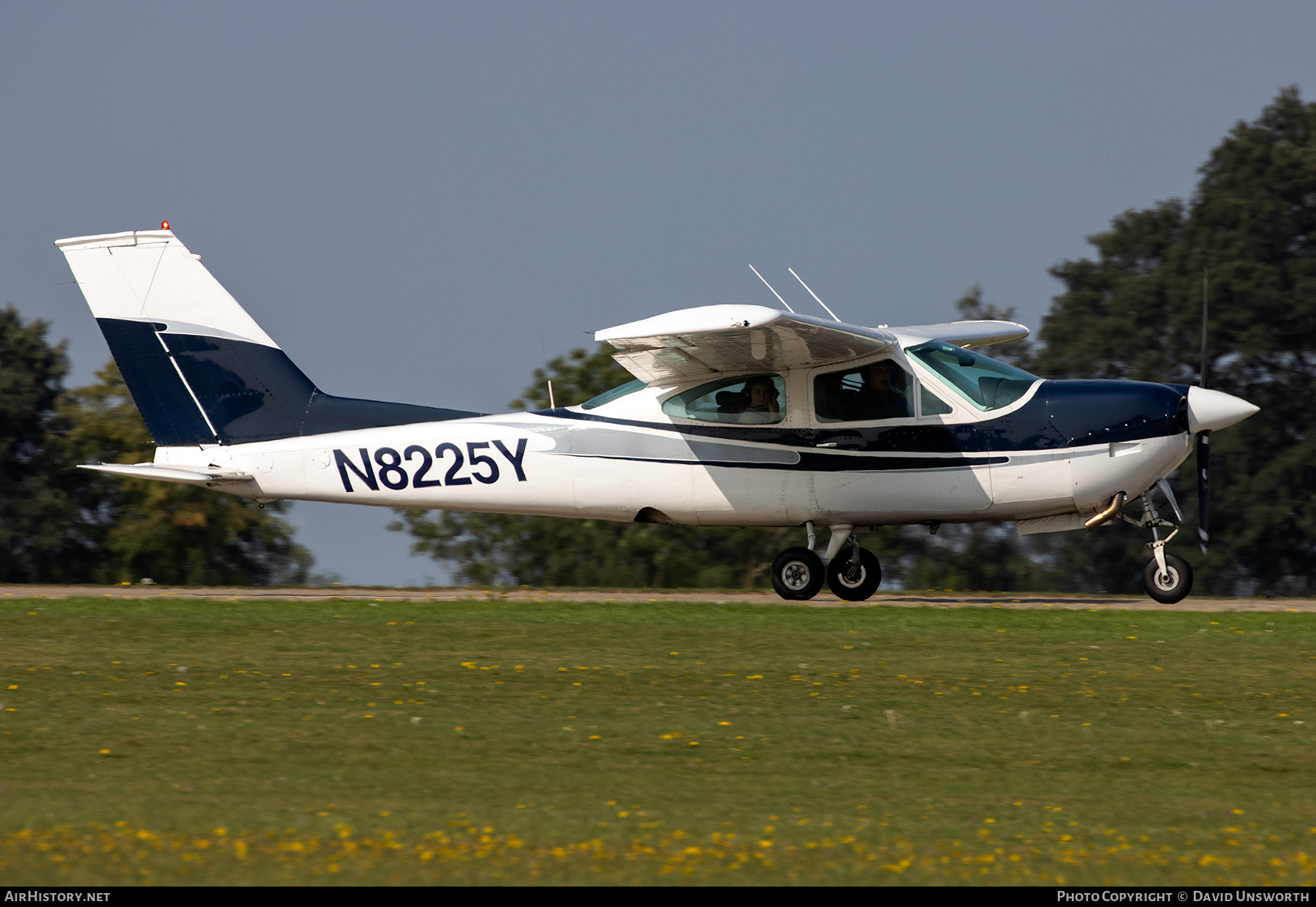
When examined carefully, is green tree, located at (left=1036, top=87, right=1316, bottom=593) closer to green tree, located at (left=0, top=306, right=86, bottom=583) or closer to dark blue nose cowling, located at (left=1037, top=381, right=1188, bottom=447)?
dark blue nose cowling, located at (left=1037, top=381, right=1188, bottom=447)

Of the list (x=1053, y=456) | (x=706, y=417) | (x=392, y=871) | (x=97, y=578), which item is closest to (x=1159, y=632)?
(x=1053, y=456)

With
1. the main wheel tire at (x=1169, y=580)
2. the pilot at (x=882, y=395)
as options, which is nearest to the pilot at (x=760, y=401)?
the pilot at (x=882, y=395)

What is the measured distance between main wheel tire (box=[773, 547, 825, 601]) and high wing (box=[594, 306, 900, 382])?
1928 mm

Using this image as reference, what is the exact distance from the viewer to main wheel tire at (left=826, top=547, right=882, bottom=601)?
1417cm

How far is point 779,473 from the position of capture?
44.3 feet

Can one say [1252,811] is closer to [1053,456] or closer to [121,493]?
[1053,456]

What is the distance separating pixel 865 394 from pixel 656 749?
6.68 meters

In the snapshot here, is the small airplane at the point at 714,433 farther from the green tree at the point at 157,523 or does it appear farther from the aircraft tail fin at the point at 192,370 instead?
the green tree at the point at 157,523

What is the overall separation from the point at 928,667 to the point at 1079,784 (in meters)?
3.17

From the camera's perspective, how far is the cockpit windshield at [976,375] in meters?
13.0

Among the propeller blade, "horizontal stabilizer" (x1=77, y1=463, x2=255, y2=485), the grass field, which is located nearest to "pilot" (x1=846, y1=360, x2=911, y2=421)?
the grass field

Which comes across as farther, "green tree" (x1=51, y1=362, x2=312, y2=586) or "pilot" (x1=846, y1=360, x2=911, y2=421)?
"green tree" (x1=51, y1=362, x2=312, y2=586)

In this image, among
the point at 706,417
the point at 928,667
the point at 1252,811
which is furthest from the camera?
the point at 706,417

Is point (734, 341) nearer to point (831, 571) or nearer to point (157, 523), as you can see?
point (831, 571)
